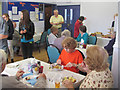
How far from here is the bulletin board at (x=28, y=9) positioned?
5.09m

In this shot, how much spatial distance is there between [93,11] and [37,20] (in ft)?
8.27

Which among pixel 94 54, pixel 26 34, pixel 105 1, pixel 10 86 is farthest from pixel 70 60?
pixel 105 1

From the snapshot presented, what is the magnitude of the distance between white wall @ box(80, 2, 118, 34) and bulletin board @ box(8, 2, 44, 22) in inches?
78.9

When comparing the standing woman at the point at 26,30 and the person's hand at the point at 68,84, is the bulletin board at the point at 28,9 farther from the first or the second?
the person's hand at the point at 68,84

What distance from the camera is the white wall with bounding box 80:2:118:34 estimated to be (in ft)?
19.2

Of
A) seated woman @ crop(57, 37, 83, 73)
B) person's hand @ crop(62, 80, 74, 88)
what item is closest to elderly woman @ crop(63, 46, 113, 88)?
person's hand @ crop(62, 80, 74, 88)

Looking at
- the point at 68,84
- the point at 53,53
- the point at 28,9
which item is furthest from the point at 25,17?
the point at 28,9

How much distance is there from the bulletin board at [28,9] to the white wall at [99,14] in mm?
2003

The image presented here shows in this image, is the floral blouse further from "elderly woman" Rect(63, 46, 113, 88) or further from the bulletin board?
the bulletin board

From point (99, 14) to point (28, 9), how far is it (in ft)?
9.91

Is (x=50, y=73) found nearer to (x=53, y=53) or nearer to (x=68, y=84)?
(x=68, y=84)

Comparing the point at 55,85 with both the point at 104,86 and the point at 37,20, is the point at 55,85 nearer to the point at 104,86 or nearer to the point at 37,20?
the point at 104,86

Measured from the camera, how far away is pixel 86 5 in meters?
6.52

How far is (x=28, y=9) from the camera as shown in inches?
222
